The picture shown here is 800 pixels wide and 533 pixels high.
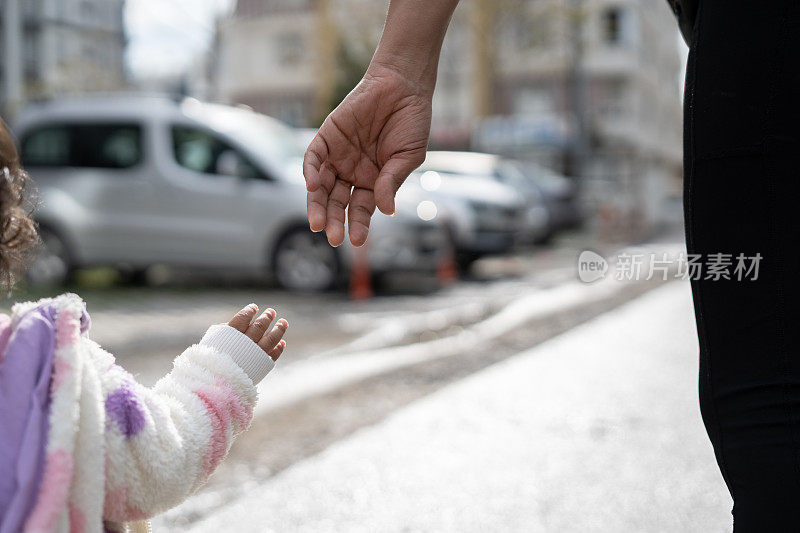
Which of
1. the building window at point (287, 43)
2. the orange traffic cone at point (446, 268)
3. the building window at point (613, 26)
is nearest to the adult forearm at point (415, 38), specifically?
the orange traffic cone at point (446, 268)

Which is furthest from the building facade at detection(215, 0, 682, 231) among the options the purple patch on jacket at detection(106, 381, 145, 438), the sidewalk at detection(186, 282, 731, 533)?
the purple patch on jacket at detection(106, 381, 145, 438)

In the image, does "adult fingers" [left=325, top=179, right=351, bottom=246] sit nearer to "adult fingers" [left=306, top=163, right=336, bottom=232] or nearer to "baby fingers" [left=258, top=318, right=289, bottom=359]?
"adult fingers" [left=306, top=163, right=336, bottom=232]

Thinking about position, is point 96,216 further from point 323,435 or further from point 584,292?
point 323,435

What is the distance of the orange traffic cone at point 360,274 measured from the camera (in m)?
8.38

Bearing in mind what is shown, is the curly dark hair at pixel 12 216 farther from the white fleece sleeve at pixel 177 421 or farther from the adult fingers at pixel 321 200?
the adult fingers at pixel 321 200

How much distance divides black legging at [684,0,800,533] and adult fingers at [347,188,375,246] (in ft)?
1.94

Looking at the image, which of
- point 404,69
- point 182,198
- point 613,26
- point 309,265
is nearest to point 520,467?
point 404,69

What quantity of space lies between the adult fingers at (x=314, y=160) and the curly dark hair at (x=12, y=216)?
48 centimetres

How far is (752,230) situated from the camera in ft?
4.63

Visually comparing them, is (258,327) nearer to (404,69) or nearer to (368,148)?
(368,148)

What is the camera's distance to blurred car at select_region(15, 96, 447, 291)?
28.4ft

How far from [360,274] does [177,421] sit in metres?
6.94

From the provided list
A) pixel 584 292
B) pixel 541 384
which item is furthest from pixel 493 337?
pixel 584 292

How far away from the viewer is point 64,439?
1.29 meters
